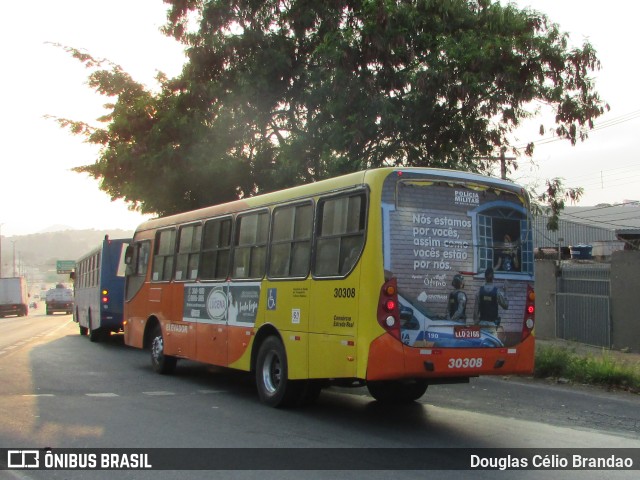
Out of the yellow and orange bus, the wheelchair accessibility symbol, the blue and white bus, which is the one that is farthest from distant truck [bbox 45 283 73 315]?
the wheelchair accessibility symbol

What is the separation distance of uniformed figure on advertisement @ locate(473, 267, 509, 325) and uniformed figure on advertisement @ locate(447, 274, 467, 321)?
0.19 m

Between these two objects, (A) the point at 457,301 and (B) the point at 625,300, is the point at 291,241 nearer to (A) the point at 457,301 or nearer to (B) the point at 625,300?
(A) the point at 457,301

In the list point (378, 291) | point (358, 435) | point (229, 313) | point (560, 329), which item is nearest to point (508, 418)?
point (358, 435)

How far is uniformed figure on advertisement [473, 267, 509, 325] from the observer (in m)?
8.21

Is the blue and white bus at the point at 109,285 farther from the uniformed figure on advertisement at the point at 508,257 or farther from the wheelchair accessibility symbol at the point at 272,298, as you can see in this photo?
the uniformed figure on advertisement at the point at 508,257

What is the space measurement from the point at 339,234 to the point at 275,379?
253 cm

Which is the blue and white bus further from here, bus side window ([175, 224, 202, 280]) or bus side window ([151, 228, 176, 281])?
bus side window ([175, 224, 202, 280])

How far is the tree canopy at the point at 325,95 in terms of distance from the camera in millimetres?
15305

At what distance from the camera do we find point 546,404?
10133mm

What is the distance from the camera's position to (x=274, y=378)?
32.1ft

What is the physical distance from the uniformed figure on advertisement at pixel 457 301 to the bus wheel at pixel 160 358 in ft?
22.3

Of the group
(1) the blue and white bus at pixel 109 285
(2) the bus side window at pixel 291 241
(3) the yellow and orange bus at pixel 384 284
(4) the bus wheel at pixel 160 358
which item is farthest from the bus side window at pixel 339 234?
(1) the blue and white bus at pixel 109 285

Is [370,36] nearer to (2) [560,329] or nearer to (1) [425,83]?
(1) [425,83]

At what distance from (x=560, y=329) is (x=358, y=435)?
13.2 meters
